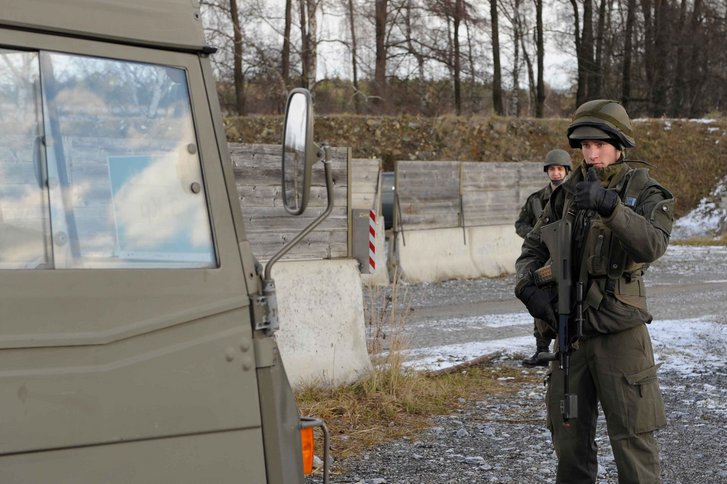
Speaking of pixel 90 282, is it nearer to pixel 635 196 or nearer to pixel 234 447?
pixel 234 447

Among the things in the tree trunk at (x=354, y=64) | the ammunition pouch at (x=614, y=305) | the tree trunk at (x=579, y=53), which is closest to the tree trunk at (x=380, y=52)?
the tree trunk at (x=354, y=64)

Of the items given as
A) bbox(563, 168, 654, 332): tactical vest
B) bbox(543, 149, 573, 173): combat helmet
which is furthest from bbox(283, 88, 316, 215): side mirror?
bbox(543, 149, 573, 173): combat helmet

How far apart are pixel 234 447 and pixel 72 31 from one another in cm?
119

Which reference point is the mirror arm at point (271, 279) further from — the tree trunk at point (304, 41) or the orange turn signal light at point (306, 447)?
the tree trunk at point (304, 41)

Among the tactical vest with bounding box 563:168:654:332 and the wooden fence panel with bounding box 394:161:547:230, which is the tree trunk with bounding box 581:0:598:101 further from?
the tactical vest with bounding box 563:168:654:332

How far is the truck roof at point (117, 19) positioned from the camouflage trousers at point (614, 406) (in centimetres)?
244

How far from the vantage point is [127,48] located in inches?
93.5

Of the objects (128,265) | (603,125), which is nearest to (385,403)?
(603,125)

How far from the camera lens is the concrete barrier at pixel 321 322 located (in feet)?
22.9

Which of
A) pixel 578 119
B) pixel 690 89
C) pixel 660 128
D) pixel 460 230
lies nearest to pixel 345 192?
pixel 578 119

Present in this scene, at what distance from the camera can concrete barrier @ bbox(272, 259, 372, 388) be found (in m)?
6.99

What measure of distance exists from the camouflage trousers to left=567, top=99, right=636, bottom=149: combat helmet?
872 millimetres

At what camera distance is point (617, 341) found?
399 cm

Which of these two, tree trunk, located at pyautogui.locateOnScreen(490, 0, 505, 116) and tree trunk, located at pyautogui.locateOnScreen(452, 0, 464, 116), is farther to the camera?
tree trunk, located at pyautogui.locateOnScreen(490, 0, 505, 116)
